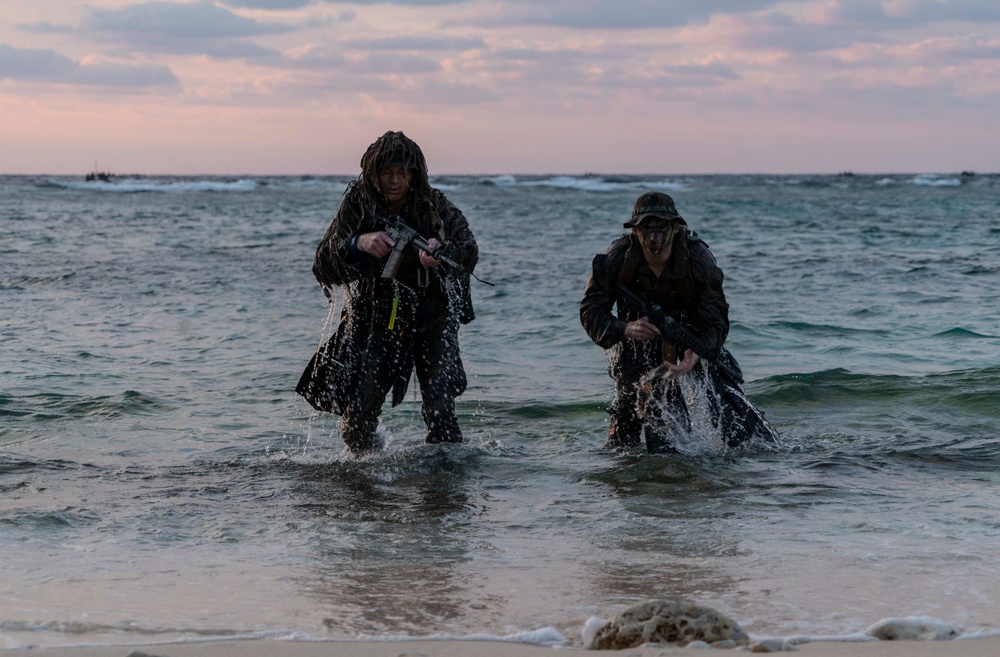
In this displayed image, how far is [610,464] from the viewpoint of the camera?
22.2 feet

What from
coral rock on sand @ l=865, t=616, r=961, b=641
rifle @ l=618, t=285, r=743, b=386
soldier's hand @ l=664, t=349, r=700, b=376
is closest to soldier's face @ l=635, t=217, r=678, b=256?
rifle @ l=618, t=285, r=743, b=386

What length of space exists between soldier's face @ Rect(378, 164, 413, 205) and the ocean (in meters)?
1.43

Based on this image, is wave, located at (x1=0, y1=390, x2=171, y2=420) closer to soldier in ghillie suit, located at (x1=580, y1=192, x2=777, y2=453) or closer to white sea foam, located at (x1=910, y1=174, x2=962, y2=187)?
soldier in ghillie suit, located at (x1=580, y1=192, x2=777, y2=453)

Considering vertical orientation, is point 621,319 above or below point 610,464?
above

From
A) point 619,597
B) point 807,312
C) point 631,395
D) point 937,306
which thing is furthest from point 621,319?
point 937,306

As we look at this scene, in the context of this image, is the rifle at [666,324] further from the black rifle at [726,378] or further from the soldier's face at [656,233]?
the soldier's face at [656,233]

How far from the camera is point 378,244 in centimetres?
591

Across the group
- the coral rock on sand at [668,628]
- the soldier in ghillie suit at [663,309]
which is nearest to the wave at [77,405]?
the soldier in ghillie suit at [663,309]

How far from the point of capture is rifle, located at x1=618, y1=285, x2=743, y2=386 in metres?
6.33

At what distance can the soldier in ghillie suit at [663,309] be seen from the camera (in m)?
6.25

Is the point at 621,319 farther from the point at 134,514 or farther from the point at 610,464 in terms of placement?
the point at 134,514

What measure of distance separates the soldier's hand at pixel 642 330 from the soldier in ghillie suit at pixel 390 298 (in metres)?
0.81

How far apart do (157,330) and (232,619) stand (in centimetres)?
914

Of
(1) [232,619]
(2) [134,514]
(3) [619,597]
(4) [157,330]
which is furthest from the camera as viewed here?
(4) [157,330]
